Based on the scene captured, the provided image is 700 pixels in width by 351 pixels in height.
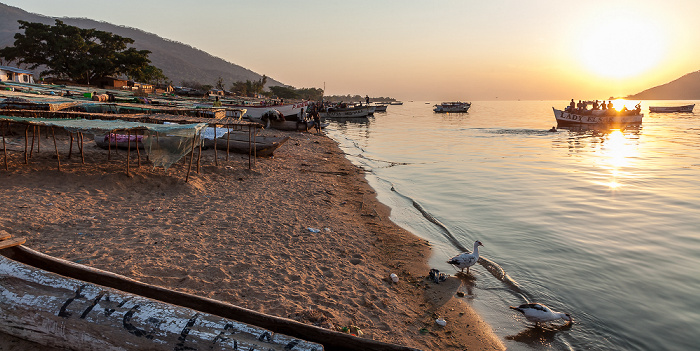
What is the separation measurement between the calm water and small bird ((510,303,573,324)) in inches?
7.6

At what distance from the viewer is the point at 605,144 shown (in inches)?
1210

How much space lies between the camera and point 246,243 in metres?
7.24

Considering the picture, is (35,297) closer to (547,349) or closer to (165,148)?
(547,349)

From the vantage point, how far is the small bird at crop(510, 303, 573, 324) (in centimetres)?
564

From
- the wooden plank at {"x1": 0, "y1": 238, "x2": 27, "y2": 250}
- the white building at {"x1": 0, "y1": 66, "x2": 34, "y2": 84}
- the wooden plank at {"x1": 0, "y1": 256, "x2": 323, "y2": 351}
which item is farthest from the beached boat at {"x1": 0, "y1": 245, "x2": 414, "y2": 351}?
the white building at {"x1": 0, "y1": 66, "x2": 34, "y2": 84}

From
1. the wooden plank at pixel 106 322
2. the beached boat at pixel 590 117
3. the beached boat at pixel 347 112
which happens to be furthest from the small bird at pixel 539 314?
the beached boat at pixel 347 112

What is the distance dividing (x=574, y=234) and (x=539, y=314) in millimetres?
5327

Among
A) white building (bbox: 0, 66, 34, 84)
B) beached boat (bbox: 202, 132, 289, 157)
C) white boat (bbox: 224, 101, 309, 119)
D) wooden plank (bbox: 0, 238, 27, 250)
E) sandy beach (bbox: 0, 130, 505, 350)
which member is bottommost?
sandy beach (bbox: 0, 130, 505, 350)

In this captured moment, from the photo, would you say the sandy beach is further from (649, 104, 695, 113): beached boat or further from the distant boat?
(649, 104, 695, 113): beached boat

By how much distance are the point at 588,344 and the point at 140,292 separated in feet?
19.7

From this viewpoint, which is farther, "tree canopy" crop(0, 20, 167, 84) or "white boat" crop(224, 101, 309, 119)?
"tree canopy" crop(0, 20, 167, 84)

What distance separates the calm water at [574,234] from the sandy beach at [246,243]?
98 cm

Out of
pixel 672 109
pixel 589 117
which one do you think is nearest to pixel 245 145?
pixel 589 117

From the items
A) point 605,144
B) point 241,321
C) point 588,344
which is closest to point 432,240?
point 588,344
